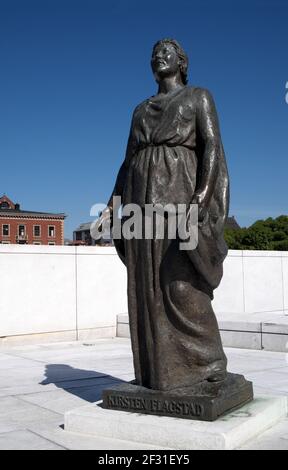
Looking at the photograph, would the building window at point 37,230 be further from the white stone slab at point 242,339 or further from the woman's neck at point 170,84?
the woman's neck at point 170,84

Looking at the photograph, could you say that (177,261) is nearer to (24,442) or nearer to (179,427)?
(179,427)

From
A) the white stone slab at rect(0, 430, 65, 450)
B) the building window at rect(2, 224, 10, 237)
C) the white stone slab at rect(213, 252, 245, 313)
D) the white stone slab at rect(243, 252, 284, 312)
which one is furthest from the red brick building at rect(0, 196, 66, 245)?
the white stone slab at rect(0, 430, 65, 450)

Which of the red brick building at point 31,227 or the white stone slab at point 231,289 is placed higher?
the red brick building at point 31,227

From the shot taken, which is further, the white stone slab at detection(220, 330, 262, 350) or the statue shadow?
the white stone slab at detection(220, 330, 262, 350)

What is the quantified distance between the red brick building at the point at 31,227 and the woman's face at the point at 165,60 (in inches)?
3792

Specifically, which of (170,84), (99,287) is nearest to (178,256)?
(170,84)

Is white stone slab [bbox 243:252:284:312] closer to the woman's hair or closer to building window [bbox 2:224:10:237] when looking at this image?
the woman's hair

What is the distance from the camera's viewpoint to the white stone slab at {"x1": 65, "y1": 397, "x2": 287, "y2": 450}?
3768 mm

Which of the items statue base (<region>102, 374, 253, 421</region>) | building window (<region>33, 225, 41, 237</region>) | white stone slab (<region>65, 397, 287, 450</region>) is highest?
building window (<region>33, 225, 41, 237</region>)

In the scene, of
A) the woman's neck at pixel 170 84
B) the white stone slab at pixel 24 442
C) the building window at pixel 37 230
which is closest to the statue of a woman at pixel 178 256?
the woman's neck at pixel 170 84

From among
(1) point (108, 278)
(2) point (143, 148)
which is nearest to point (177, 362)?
A: (2) point (143, 148)

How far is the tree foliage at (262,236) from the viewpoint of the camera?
6341 cm

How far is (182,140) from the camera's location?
14.3ft
